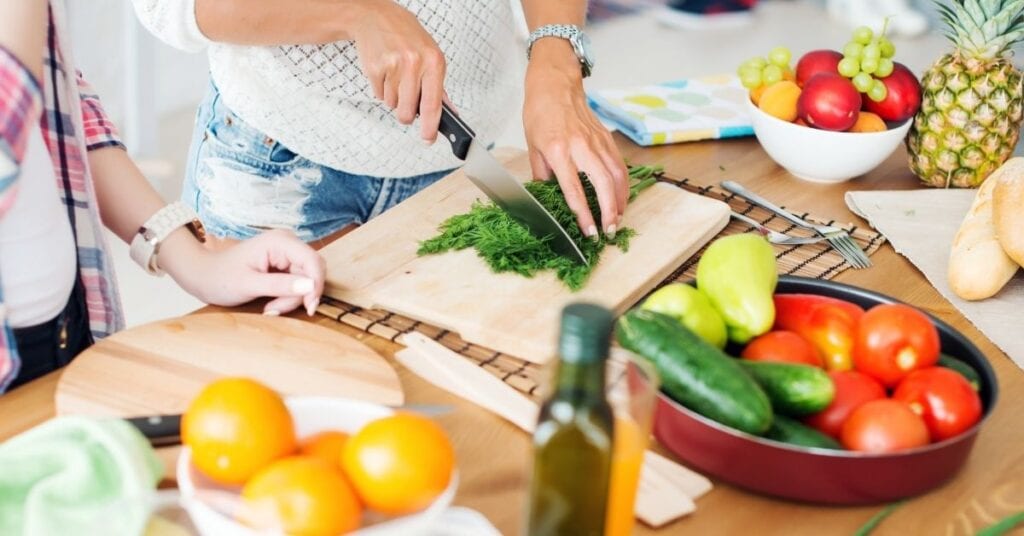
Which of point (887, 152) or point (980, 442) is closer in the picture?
point (980, 442)

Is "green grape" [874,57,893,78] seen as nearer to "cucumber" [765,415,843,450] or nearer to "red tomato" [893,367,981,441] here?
"red tomato" [893,367,981,441]

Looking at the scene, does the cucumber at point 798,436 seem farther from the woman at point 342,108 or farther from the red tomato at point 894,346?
the woman at point 342,108

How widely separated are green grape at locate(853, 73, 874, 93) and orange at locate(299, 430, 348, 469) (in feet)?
3.80

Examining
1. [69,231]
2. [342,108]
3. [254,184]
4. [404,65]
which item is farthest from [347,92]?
[69,231]

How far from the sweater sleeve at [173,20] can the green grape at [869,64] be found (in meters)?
0.96

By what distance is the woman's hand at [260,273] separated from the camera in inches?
52.3

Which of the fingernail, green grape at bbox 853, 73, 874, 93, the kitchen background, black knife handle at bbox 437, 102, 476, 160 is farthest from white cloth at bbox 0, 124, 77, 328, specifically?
the kitchen background

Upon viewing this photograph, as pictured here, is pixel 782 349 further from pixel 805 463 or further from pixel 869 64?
pixel 869 64

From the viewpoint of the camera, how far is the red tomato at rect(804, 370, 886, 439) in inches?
41.1

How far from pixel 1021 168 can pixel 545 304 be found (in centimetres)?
63

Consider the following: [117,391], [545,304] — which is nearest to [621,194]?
[545,304]

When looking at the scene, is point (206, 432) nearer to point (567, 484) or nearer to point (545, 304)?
point (567, 484)

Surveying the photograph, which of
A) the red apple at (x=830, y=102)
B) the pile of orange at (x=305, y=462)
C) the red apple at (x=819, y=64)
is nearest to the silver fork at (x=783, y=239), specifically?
the red apple at (x=830, y=102)

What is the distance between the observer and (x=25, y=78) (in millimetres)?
1083
